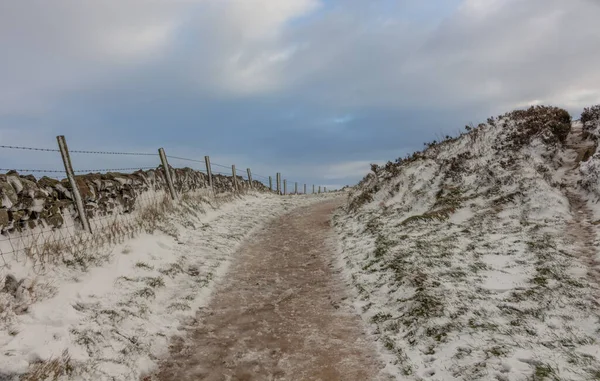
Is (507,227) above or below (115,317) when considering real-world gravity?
above

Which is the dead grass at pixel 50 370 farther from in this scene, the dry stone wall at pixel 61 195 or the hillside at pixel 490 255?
the hillside at pixel 490 255

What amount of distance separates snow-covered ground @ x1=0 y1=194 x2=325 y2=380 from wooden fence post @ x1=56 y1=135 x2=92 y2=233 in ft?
3.98

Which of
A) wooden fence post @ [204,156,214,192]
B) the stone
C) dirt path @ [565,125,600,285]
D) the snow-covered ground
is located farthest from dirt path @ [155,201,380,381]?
wooden fence post @ [204,156,214,192]

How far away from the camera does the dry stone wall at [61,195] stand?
7.46 metres

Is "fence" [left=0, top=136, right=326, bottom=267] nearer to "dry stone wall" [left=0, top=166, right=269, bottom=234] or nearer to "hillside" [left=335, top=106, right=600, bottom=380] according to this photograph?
"dry stone wall" [left=0, top=166, right=269, bottom=234]

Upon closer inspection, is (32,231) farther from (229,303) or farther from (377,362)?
(377,362)

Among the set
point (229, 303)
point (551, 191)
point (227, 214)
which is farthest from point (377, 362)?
point (227, 214)

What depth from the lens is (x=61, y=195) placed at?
930 centimetres

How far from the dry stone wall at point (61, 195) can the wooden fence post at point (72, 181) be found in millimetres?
168

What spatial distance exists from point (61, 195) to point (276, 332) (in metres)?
6.82

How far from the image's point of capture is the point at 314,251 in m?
12.1

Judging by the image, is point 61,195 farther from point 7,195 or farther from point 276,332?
point 276,332

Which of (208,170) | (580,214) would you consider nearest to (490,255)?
(580,214)

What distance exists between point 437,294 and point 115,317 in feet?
20.1
